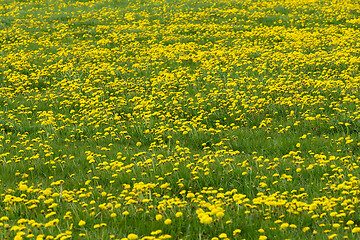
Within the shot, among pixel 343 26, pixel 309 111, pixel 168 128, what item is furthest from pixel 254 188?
pixel 343 26

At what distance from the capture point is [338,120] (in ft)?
22.1

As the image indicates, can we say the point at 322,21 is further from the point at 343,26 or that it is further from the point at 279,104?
the point at 279,104

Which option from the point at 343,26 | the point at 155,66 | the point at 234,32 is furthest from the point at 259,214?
the point at 343,26

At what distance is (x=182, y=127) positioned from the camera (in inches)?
277

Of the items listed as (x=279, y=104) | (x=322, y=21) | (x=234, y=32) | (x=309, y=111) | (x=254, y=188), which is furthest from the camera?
(x=322, y=21)

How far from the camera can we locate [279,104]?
25.3 ft

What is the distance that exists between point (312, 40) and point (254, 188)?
28.0 feet

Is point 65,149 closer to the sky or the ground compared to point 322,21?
closer to the ground

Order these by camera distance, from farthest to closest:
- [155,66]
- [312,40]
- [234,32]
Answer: [234,32], [312,40], [155,66]

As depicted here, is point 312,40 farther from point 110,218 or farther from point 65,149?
point 110,218

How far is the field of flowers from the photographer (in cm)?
396

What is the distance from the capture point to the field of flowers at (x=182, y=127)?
3963 mm

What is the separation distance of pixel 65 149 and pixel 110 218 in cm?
277

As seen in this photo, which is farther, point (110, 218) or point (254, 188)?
point (254, 188)
